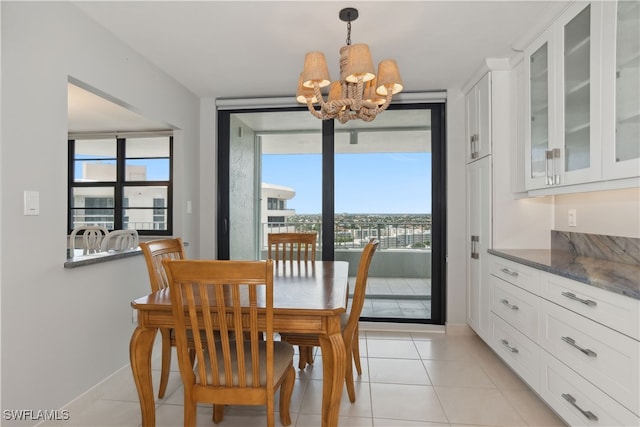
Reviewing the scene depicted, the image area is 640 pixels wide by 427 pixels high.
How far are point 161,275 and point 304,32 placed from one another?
186 centimetres

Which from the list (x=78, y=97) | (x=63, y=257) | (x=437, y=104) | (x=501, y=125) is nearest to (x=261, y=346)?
(x=63, y=257)

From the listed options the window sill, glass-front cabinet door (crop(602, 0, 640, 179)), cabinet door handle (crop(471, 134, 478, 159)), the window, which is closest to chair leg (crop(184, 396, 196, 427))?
the window sill

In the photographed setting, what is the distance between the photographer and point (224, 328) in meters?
1.44

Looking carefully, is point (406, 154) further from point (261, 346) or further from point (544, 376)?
point (261, 346)

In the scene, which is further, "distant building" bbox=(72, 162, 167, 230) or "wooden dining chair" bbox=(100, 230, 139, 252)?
"distant building" bbox=(72, 162, 167, 230)

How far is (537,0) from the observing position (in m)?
2.01

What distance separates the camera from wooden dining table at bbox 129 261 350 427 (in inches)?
60.0

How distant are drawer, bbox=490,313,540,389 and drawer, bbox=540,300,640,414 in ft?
0.56

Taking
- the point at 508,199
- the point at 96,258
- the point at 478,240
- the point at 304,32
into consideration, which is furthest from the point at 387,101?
the point at 96,258

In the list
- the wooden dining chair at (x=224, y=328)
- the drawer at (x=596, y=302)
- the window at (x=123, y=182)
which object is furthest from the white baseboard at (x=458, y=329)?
the window at (x=123, y=182)

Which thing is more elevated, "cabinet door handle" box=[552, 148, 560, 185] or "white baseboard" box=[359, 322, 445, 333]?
"cabinet door handle" box=[552, 148, 560, 185]

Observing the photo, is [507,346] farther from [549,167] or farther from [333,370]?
[333,370]

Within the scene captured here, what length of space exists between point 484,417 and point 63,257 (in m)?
2.58

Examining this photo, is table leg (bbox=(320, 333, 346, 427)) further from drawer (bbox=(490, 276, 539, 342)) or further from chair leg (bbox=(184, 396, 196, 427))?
drawer (bbox=(490, 276, 539, 342))
